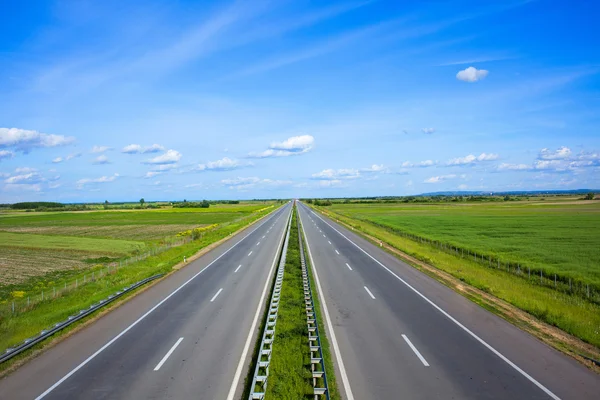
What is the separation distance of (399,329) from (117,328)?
11.2 meters

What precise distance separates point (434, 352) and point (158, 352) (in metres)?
9.08

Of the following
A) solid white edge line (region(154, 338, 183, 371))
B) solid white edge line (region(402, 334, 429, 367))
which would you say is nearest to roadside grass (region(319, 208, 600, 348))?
solid white edge line (region(402, 334, 429, 367))

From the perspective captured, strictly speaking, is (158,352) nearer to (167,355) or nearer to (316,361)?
(167,355)

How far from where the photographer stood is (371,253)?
113 feet

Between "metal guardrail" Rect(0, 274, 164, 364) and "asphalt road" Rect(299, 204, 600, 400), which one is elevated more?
"metal guardrail" Rect(0, 274, 164, 364)

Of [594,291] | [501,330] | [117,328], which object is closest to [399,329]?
[501,330]

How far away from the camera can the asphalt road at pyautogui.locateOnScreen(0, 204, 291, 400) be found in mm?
10477

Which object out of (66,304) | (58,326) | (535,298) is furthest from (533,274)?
(66,304)

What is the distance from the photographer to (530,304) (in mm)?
18391

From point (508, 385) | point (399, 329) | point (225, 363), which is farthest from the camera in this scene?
point (399, 329)

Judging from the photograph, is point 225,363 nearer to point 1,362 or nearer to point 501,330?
point 1,362

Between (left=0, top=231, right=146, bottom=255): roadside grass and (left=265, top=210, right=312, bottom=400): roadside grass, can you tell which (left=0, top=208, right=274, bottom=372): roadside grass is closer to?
(left=265, top=210, right=312, bottom=400): roadside grass

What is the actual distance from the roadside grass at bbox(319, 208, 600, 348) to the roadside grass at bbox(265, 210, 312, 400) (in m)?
10.1

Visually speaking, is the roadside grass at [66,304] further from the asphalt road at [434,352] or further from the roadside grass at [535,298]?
the roadside grass at [535,298]
